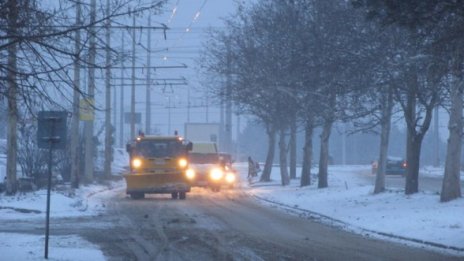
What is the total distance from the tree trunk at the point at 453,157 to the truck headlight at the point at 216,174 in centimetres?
2282

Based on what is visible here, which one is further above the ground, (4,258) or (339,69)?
(339,69)

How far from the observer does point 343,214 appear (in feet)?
100

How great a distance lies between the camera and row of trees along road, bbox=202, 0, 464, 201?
1867 centimetres

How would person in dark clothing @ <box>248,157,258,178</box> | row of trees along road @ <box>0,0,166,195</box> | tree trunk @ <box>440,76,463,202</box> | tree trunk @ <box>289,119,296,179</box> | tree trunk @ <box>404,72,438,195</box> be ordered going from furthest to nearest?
person in dark clothing @ <box>248,157,258,178</box>, tree trunk @ <box>289,119,296,179</box>, tree trunk @ <box>404,72,438,195</box>, tree trunk @ <box>440,76,463,202</box>, row of trees along road @ <box>0,0,166,195</box>

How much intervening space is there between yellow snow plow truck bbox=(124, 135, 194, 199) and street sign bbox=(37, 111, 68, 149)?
75.0 ft

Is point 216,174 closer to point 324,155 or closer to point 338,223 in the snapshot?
point 324,155

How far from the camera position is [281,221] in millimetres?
28469

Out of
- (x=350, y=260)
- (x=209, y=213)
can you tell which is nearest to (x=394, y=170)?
(x=209, y=213)

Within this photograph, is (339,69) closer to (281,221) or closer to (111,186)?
(281,221)

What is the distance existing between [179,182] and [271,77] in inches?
232

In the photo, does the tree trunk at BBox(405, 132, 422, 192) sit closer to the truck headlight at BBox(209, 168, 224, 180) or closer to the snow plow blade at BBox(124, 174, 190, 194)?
the snow plow blade at BBox(124, 174, 190, 194)

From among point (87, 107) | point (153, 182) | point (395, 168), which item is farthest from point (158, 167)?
point (395, 168)

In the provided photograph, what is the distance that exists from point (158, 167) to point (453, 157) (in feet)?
53.2

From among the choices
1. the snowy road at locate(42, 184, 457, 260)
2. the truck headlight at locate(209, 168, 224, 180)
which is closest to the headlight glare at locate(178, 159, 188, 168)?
the snowy road at locate(42, 184, 457, 260)
